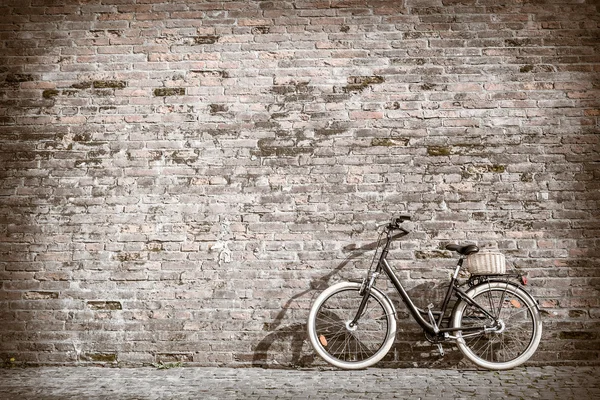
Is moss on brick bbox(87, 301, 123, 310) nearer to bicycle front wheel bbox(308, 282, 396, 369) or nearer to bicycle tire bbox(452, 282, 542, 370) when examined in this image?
bicycle front wheel bbox(308, 282, 396, 369)

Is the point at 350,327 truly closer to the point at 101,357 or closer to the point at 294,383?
the point at 294,383

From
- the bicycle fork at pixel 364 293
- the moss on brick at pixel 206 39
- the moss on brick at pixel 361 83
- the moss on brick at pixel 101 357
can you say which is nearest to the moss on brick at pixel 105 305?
the moss on brick at pixel 101 357

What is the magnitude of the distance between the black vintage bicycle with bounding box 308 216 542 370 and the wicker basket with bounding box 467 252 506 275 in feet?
0.26

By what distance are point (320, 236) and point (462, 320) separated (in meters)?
1.40

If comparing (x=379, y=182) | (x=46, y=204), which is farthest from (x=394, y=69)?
(x=46, y=204)

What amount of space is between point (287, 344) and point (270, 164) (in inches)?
63.5

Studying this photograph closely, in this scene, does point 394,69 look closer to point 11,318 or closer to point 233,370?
point 233,370

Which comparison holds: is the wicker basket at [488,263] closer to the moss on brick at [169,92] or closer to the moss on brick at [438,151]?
the moss on brick at [438,151]

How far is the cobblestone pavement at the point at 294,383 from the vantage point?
3387 mm

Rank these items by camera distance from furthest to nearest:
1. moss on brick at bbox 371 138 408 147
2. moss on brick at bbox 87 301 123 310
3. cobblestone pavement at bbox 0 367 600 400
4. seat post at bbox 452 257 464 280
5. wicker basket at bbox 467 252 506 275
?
1. moss on brick at bbox 371 138 408 147
2. moss on brick at bbox 87 301 123 310
3. seat post at bbox 452 257 464 280
4. wicker basket at bbox 467 252 506 275
5. cobblestone pavement at bbox 0 367 600 400

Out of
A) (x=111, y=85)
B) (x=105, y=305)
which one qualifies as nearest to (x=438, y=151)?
(x=111, y=85)

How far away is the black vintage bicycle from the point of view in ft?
13.3

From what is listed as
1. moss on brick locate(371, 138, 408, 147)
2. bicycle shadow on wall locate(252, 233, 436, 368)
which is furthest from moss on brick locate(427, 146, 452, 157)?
bicycle shadow on wall locate(252, 233, 436, 368)

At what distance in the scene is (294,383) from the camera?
3.72 metres
